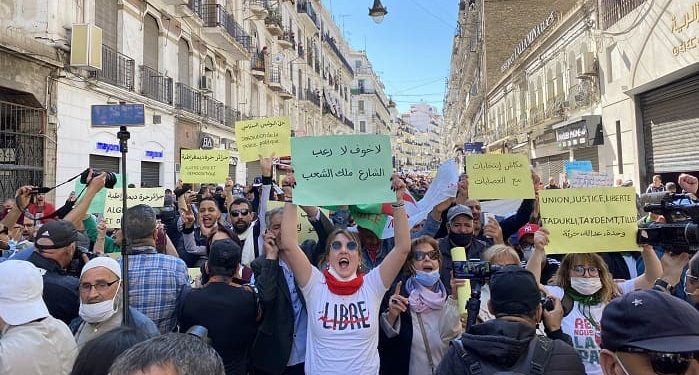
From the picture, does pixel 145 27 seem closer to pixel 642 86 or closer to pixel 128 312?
pixel 642 86

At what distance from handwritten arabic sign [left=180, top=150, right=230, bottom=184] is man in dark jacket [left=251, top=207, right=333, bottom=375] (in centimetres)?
416

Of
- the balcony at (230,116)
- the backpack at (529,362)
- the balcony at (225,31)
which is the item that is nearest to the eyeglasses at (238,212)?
the backpack at (529,362)

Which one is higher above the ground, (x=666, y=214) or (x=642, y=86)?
(x=642, y=86)

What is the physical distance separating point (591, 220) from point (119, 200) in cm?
504

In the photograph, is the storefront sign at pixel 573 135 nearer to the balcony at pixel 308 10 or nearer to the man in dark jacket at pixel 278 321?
the man in dark jacket at pixel 278 321

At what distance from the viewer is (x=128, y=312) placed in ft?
→ 8.31

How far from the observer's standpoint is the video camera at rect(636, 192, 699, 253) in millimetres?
2023

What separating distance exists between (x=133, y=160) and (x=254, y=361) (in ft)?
45.0

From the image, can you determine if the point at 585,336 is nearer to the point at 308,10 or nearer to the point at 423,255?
the point at 423,255

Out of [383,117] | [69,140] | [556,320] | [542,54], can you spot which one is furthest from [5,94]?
[383,117]

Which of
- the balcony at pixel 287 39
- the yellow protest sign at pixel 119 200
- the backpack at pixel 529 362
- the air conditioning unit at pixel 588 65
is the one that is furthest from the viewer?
the balcony at pixel 287 39

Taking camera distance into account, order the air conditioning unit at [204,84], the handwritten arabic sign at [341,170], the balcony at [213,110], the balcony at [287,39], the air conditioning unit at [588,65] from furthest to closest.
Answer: the balcony at [287,39]
the balcony at [213,110]
the air conditioning unit at [204,84]
the air conditioning unit at [588,65]
the handwritten arabic sign at [341,170]

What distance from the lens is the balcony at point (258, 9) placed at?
25844 millimetres

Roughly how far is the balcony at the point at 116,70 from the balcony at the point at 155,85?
23.5 inches
